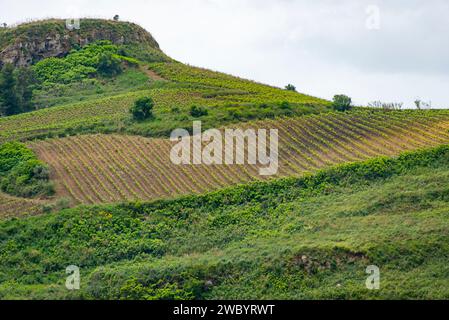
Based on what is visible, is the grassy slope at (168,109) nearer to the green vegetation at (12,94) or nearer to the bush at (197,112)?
the bush at (197,112)

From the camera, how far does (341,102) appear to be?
63.9m

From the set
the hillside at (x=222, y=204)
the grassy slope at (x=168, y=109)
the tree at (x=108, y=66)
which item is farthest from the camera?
the tree at (x=108, y=66)

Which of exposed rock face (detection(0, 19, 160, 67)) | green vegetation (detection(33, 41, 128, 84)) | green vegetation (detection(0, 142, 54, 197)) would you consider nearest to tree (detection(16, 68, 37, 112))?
green vegetation (detection(33, 41, 128, 84))

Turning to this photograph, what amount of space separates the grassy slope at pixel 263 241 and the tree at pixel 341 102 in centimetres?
1725

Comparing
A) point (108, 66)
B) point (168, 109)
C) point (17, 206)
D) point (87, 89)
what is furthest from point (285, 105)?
point (108, 66)

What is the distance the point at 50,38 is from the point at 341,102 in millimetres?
36508

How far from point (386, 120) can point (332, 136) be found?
16.3 ft

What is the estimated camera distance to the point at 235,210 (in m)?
43.1

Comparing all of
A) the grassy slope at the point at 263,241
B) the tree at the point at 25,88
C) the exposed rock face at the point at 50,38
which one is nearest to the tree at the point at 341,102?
the grassy slope at the point at 263,241

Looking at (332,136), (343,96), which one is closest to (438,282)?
(332,136)

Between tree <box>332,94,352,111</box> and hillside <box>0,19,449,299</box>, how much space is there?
0.41 metres

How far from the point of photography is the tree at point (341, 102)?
63.4 meters

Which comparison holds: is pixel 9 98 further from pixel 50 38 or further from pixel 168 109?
pixel 168 109
